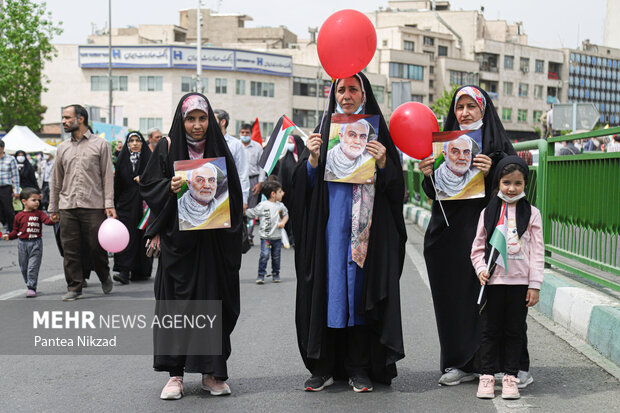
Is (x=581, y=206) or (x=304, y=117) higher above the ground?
(x=304, y=117)

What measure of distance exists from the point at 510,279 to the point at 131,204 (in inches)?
273

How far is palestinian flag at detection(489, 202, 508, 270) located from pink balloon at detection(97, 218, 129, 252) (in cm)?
444

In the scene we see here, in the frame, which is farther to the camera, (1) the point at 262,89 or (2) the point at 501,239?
(1) the point at 262,89

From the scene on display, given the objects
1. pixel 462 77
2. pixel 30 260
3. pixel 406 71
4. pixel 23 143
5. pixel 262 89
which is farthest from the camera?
pixel 462 77

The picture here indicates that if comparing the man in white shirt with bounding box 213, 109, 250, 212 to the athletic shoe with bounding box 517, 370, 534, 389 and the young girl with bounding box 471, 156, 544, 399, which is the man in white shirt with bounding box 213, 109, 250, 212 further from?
the athletic shoe with bounding box 517, 370, 534, 389

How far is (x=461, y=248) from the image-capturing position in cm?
531

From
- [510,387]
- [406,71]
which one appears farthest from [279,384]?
[406,71]

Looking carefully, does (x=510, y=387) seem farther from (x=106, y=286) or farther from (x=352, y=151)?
(x=106, y=286)

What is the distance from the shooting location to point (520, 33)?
113812 mm

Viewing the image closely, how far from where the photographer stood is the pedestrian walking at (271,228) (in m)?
10.2

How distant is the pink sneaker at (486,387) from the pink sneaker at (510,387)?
7cm

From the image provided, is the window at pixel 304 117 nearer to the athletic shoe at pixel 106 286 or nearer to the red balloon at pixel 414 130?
the athletic shoe at pixel 106 286

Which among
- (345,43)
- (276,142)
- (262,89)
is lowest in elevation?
(276,142)

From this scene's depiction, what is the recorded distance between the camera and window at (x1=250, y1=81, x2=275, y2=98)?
75.6 metres
